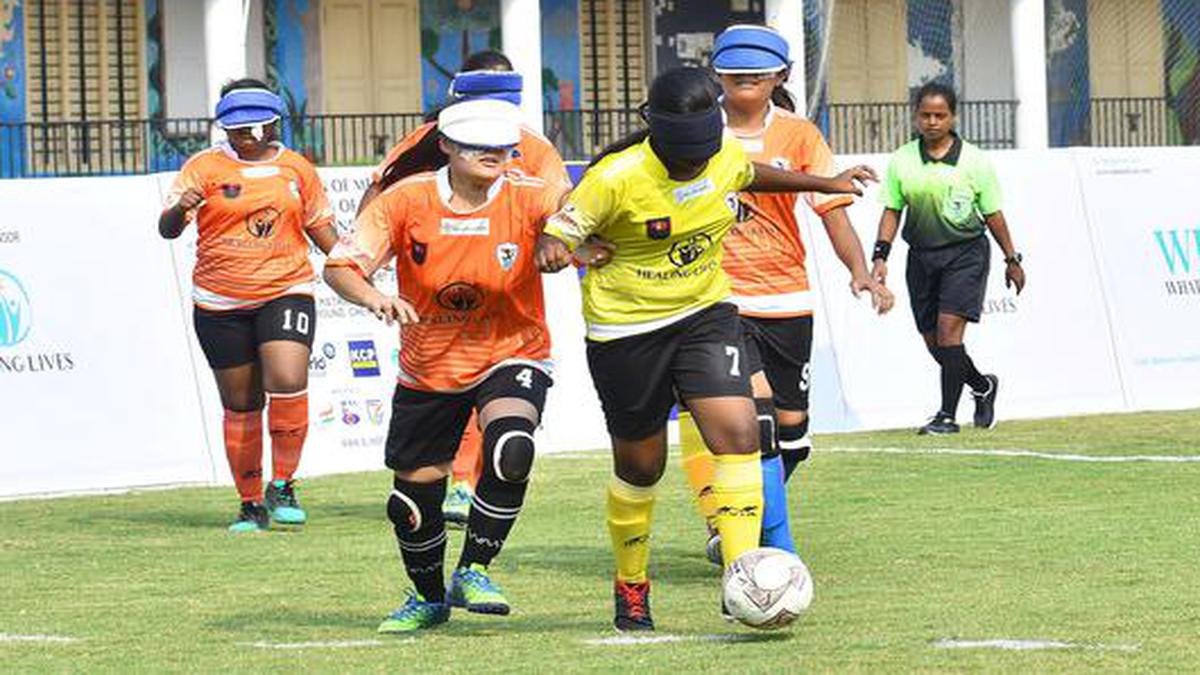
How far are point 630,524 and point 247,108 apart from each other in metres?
5.04

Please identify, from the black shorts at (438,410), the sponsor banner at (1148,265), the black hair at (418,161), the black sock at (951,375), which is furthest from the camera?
the sponsor banner at (1148,265)

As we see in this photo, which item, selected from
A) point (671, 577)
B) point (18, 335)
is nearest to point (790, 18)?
point (18, 335)

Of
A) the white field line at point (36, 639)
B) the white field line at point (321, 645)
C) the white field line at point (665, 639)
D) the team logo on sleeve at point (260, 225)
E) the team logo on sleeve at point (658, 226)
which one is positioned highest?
the team logo on sleeve at point (260, 225)

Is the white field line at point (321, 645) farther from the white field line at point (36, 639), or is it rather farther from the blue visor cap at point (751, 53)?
the blue visor cap at point (751, 53)

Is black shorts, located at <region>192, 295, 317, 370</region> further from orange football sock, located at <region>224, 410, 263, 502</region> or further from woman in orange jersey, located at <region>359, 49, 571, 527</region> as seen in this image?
woman in orange jersey, located at <region>359, 49, 571, 527</region>

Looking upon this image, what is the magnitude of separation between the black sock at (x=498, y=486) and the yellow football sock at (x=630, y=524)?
0.32m

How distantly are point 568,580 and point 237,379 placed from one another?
3377 mm

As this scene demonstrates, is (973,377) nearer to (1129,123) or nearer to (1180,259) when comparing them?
(1180,259)

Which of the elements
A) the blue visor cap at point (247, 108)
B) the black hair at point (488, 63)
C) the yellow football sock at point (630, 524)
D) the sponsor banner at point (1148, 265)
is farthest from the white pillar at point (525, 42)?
the yellow football sock at point (630, 524)

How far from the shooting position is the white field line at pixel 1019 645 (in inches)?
341

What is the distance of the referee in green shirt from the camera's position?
18.1m

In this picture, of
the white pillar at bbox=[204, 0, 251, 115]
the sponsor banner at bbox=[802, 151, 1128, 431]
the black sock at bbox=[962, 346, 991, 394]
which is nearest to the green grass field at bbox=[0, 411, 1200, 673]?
the black sock at bbox=[962, 346, 991, 394]

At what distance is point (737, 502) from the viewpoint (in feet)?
30.6

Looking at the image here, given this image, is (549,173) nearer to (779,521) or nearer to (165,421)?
(779,521)
